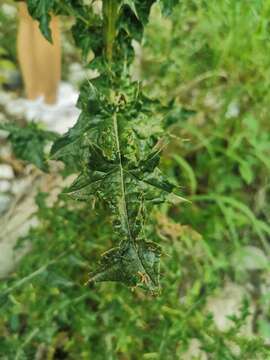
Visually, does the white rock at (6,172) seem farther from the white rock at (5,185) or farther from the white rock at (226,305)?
the white rock at (226,305)

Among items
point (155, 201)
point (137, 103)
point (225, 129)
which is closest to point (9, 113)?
point (225, 129)

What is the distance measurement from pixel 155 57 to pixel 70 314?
1204mm

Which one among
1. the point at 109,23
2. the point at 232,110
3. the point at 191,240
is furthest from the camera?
the point at 232,110

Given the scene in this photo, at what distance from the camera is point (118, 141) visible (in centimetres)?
110

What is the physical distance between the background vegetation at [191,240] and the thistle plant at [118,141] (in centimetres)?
29

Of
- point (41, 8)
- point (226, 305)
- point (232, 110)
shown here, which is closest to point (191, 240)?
point (226, 305)

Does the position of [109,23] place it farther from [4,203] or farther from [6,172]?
[6,172]

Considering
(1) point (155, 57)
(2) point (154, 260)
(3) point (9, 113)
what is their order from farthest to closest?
(3) point (9, 113) → (1) point (155, 57) → (2) point (154, 260)

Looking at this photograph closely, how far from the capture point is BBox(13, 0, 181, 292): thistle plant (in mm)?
957

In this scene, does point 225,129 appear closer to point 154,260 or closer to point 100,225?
point 100,225

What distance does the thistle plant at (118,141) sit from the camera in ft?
3.14

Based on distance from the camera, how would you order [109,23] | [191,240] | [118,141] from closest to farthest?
[118,141] < [109,23] < [191,240]

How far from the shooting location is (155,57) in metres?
2.48

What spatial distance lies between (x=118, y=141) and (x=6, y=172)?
1472mm
